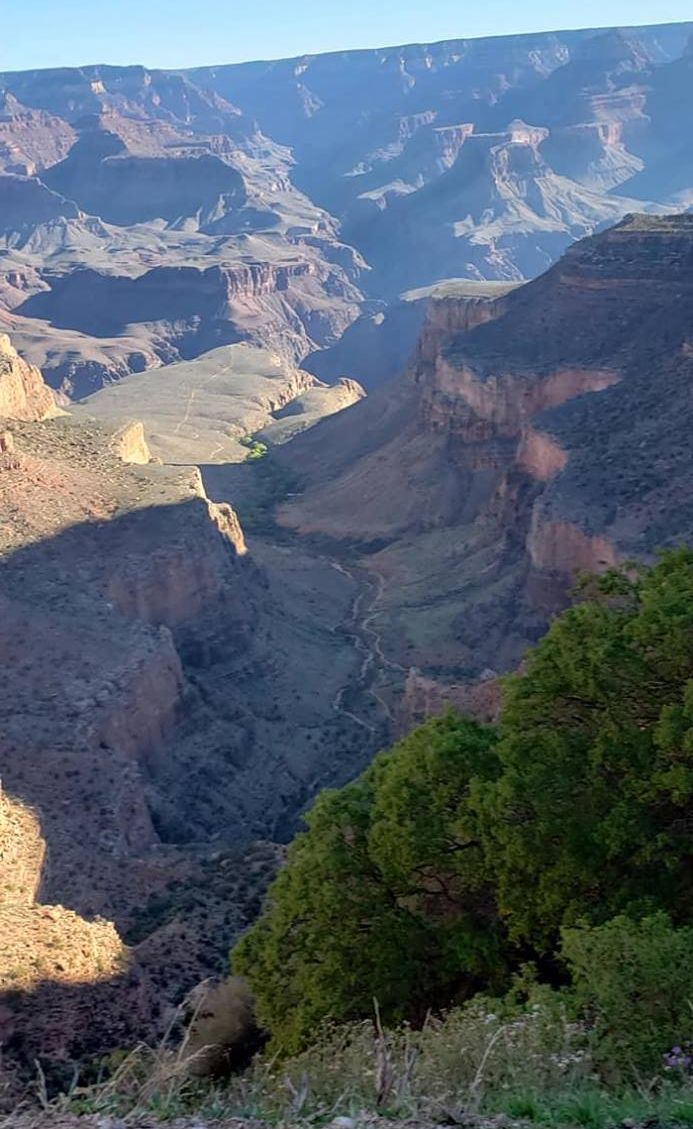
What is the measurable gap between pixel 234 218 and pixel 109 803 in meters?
176

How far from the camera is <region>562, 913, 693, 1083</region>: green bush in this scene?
11453 millimetres

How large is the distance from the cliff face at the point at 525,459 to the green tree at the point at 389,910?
20.6 m

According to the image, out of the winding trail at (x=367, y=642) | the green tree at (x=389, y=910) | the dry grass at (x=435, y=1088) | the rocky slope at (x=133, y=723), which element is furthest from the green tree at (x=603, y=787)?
the winding trail at (x=367, y=642)

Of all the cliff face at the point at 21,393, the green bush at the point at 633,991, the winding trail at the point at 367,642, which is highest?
the cliff face at the point at 21,393

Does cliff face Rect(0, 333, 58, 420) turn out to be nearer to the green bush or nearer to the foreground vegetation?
the foreground vegetation

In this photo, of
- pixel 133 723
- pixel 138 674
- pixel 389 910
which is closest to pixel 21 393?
pixel 138 674

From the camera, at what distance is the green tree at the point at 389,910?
620 inches

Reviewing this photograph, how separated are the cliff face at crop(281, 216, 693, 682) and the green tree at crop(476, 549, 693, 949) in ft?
70.4

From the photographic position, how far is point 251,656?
147ft

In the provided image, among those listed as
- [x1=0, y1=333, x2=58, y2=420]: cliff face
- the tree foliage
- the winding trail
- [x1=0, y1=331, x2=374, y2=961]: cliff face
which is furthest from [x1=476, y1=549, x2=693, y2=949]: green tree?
[x1=0, y1=333, x2=58, y2=420]: cliff face

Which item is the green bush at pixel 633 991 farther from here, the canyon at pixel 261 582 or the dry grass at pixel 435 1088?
the canyon at pixel 261 582

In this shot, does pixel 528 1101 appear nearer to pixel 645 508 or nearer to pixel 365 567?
pixel 645 508

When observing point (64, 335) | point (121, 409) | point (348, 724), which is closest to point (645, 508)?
point (348, 724)

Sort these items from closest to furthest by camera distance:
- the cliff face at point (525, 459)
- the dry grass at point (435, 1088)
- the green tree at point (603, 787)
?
the dry grass at point (435, 1088) → the green tree at point (603, 787) → the cliff face at point (525, 459)
